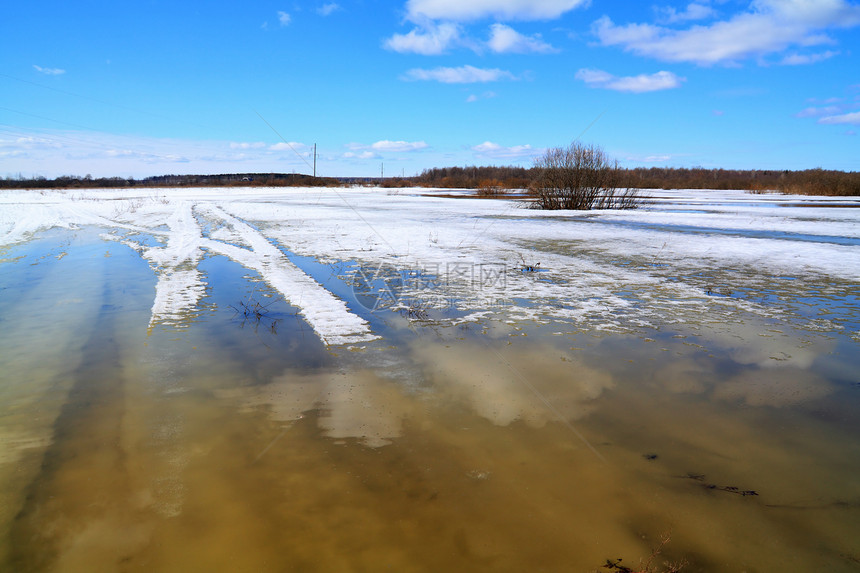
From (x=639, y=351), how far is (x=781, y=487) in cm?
229

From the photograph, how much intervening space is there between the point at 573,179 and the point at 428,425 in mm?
24385

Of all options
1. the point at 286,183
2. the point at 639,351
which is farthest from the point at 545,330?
the point at 286,183

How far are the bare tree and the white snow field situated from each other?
6.63 metres

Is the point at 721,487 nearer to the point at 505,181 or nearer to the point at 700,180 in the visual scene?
the point at 505,181

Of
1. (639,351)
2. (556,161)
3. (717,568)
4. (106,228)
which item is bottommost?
(717,568)

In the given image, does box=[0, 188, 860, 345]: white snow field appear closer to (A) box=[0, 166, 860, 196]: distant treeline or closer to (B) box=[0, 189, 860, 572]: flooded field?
(B) box=[0, 189, 860, 572]: flooded field

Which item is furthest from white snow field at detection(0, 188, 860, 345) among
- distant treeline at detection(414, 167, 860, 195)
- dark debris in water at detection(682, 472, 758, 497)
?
distant treeline at detection(414, 167, 860, 195)

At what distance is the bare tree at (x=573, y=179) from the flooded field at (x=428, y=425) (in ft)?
60.1

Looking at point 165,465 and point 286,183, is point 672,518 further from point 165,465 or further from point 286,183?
point 286,183

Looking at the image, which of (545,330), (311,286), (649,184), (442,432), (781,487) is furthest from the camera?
(649,184)

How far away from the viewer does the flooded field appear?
2.54 metres

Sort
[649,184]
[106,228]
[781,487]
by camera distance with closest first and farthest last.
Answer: [781,487], [106,228], [649,184]

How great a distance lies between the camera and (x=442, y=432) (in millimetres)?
3584

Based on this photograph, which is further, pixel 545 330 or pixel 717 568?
pixel 545 330
